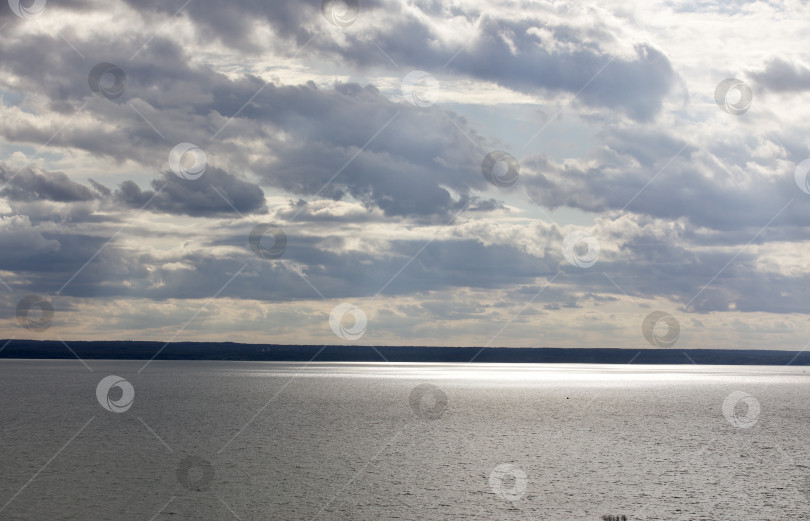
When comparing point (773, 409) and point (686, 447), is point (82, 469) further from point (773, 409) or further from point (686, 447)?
point (773, 409)

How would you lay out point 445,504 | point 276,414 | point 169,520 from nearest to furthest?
point 169,520, point 445,504, point 276,414

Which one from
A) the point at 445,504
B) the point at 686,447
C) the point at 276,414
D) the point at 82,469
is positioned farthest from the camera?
the point at 276,414

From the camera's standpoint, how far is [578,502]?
28.8 m

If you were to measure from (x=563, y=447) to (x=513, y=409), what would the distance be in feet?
144

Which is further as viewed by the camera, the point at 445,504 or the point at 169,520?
the point at 445,504

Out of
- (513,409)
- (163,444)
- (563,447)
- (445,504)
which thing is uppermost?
(513,409)

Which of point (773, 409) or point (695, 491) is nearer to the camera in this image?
point (695, 491)

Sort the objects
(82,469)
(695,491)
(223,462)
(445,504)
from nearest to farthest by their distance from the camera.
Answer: (445,504) < (695,491) < (82,469) < (223,462)

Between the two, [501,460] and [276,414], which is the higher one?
[276,414]

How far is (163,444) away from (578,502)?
2547 centimetres

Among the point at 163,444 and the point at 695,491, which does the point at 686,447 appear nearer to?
the point at 695,491

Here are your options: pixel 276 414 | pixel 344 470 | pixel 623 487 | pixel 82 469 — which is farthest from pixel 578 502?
pixel 276 414

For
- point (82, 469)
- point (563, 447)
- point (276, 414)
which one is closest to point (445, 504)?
point (82, 469)

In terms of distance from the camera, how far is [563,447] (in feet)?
156
